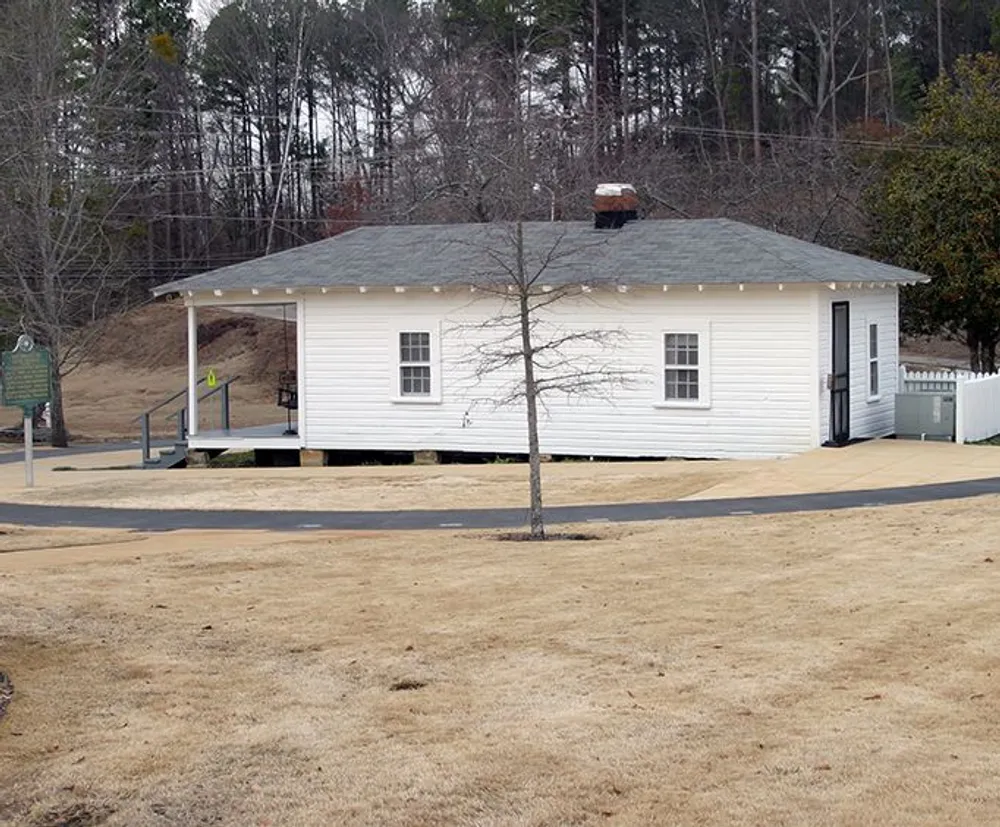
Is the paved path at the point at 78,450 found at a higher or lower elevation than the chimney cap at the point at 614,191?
lower

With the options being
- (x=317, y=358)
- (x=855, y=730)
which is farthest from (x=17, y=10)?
(x=855, y=730)

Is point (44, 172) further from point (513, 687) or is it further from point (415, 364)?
point (513, 687)

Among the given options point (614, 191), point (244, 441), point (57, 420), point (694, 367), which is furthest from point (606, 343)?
point (57, 420)

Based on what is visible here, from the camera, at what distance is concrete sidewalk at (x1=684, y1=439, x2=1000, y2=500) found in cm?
2336

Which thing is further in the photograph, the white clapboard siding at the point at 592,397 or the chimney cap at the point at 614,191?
the chimney cap at the point at 614,191

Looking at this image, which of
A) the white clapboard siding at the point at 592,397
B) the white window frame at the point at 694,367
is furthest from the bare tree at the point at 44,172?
the white window frame at the point at 694,367

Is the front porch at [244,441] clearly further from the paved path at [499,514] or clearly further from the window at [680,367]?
the paved path at [499,514]

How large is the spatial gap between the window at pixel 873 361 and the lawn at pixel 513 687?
514 inches

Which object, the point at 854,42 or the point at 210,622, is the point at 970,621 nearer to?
the point at 210,622

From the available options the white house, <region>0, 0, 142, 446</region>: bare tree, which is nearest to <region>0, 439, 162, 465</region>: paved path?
<region>0, 0, 142, 446</region>: bare tree

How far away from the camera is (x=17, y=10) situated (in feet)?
144

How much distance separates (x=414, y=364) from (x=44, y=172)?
15099 millimetres

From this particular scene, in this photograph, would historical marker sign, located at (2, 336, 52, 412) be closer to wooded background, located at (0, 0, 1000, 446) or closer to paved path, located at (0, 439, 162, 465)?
paved path, located at (0, 439, 162, 465)

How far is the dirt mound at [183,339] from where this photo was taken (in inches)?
2479
